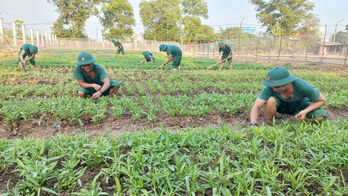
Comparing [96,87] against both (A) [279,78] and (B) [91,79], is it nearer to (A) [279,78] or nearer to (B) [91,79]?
(B) [91,79]

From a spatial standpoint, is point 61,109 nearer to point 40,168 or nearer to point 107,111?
point 107,111

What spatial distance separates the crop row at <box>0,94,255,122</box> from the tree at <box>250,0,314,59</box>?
3124cm

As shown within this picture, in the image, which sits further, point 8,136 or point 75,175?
point 8,136

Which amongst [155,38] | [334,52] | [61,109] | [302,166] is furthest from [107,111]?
[155,38]

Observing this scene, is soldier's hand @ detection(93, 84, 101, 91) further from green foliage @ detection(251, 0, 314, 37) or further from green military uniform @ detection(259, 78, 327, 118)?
green foliage @ detection(251, 0, 314, 37)

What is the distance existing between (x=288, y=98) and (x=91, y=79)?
406 centimetres

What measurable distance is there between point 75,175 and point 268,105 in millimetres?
2847

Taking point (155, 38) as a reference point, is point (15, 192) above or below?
below

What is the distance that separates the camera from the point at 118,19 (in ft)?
145

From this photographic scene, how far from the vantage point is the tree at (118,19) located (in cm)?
4269

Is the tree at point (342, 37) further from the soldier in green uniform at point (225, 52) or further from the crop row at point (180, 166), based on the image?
the crop row at point (180, 166)

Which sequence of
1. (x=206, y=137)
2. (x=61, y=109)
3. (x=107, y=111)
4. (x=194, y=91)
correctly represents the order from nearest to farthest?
(x=206, y=137), (x=61, y=109), (x=107, y=111), (x=194, y=91)

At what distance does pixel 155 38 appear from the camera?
5078cm

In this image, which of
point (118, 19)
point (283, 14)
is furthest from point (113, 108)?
point (118, 19)
